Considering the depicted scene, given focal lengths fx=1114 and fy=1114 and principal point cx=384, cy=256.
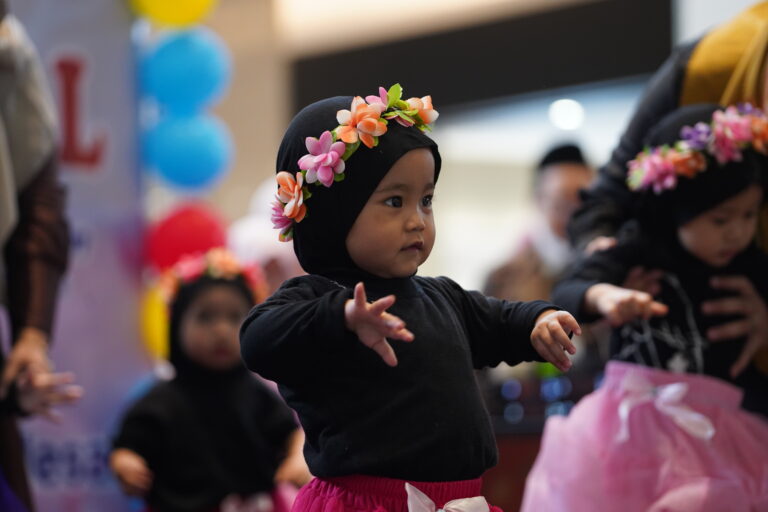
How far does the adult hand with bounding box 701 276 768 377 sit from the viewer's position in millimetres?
2576

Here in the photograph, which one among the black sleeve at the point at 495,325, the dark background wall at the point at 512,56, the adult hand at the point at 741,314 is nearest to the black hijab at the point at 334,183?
the black sleeve at the point at 495,325

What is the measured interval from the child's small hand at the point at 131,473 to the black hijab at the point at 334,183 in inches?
82.7

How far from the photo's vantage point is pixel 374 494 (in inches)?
71.6

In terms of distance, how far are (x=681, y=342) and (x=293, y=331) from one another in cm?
122

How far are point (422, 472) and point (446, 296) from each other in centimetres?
34

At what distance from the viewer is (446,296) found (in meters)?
2.01

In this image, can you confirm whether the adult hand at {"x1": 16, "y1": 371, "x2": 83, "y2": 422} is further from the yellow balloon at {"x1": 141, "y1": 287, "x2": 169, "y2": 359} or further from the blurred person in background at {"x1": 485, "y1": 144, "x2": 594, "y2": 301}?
the blurred person in background at {"x1": 485, "y1": 144, "x2": 594, "y2": 301}

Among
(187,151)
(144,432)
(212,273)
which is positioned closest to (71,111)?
(187,151)

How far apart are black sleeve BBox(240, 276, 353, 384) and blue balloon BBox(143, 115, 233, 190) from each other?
116 inches

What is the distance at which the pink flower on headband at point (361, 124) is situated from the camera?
1.84 m

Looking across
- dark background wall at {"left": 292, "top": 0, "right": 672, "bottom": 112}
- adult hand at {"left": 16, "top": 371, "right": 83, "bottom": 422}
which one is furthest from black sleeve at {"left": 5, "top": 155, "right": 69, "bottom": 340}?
dark background wall at {"left": 292, "top": 0, "right": 672, "bottom": 112}

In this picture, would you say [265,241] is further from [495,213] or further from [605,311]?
[495,213]

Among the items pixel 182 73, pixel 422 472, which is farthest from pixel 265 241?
pixel 422 472

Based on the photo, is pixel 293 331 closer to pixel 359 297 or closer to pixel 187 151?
pixel 359 297
